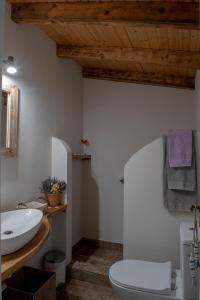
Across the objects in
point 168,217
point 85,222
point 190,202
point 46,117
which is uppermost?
point 46,117

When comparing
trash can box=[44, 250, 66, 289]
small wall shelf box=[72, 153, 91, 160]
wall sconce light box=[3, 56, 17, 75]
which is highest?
wall sconce light box=[3, 56, 17, 75]

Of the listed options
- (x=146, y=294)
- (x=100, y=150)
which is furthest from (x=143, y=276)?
(x=100, y=150)

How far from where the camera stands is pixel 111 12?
1883mm

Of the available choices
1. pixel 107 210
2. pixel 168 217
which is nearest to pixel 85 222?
pixel 107 210

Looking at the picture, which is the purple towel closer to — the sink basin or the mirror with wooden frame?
the sink basin

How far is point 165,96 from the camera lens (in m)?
3.45

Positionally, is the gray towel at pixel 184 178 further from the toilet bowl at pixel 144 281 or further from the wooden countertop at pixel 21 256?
the wooden countertop at pixel 21 256

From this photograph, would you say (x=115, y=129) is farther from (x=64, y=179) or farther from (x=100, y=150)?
(x=64, y=179)

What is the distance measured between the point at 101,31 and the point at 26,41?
70 centimetres

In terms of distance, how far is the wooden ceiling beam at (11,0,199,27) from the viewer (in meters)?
1.75

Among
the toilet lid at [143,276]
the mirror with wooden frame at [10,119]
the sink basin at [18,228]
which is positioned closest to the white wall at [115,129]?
the toilet lid at [143,276]

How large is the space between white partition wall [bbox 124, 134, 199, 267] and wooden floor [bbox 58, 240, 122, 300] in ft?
1.49

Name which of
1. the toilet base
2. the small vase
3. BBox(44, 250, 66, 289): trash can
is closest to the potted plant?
the small vase

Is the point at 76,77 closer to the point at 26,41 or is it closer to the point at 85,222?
the point at 26,41
